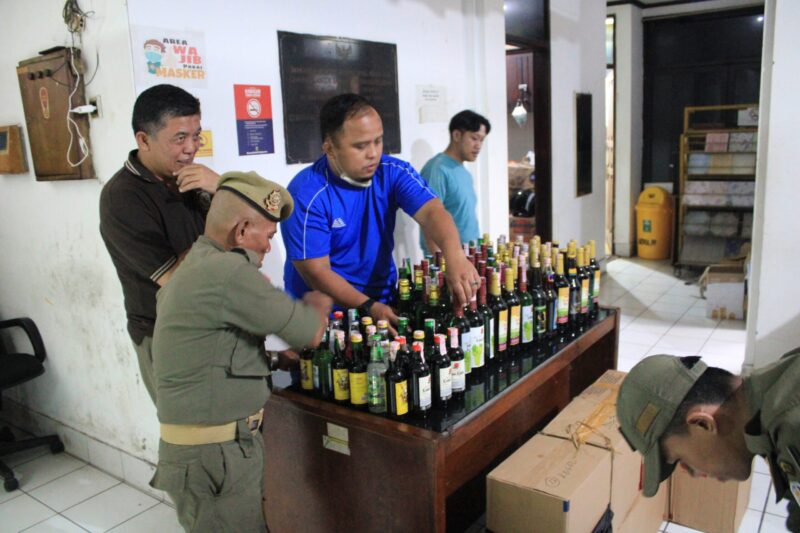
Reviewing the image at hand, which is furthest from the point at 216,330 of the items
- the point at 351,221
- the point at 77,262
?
the point at 77,262

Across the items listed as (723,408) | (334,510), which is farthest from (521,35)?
(723,408)

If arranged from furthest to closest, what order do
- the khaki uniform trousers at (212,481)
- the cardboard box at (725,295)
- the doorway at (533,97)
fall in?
the doorway at (533,97)
the cardboard box at (725,295)
the khaki uniform trousers at (212,481)

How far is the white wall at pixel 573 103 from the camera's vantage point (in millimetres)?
6340

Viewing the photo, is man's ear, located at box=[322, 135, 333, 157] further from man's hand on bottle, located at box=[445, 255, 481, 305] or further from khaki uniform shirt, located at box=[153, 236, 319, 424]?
khaki uniform shirt, located at box=[153, 236, 319, 424]

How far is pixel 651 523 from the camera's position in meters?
2.67

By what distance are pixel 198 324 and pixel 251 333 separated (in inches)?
5.9

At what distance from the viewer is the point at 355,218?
104 inches

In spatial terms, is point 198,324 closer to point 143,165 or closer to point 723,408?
point 143,165

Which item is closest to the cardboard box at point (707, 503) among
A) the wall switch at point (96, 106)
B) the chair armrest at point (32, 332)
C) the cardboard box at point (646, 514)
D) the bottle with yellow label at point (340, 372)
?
the cardboard box at point (646, 514)

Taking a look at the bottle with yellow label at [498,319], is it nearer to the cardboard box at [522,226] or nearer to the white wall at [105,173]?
the white wall at [105,173]

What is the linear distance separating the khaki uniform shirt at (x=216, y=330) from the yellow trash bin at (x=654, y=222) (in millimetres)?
7300

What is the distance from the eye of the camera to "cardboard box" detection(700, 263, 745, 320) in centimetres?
561

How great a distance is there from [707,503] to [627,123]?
21.3 ft

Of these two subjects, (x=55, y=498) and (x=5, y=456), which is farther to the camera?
(x=5, y=456)
